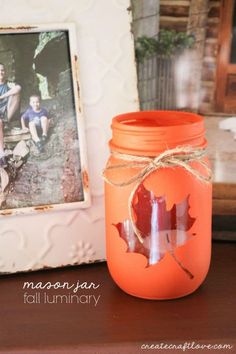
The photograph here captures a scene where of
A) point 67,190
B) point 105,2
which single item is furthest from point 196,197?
Answer: point 105,2

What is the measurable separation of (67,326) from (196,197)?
8.5 inches

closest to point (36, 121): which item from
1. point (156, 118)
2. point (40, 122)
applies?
point (40, 122)

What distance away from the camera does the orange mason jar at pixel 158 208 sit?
1.76 feet

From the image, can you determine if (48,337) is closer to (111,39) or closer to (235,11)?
(111,39)

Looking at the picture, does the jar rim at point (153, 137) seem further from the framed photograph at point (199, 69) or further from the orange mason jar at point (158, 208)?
the framed photograph at point (199, 69)

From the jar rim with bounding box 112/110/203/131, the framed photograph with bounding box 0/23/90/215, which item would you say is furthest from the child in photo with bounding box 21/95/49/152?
the jar rim with bounding box 112/110/203/131

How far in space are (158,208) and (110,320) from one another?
14cm

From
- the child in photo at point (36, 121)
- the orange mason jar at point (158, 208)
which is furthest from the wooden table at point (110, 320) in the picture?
the child in photo at point (36, 121)

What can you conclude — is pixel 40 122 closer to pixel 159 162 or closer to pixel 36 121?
pixel 36 121

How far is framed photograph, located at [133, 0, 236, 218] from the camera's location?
0.70 metres

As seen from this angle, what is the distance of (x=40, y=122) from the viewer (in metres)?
0.62

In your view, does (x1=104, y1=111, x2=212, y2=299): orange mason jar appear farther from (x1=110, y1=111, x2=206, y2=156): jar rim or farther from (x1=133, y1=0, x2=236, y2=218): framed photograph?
(x1=133, y1=0, x2=236, y2=218): framed photograph

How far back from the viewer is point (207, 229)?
59 cm

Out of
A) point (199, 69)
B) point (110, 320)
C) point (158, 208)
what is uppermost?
point (199, 69)
